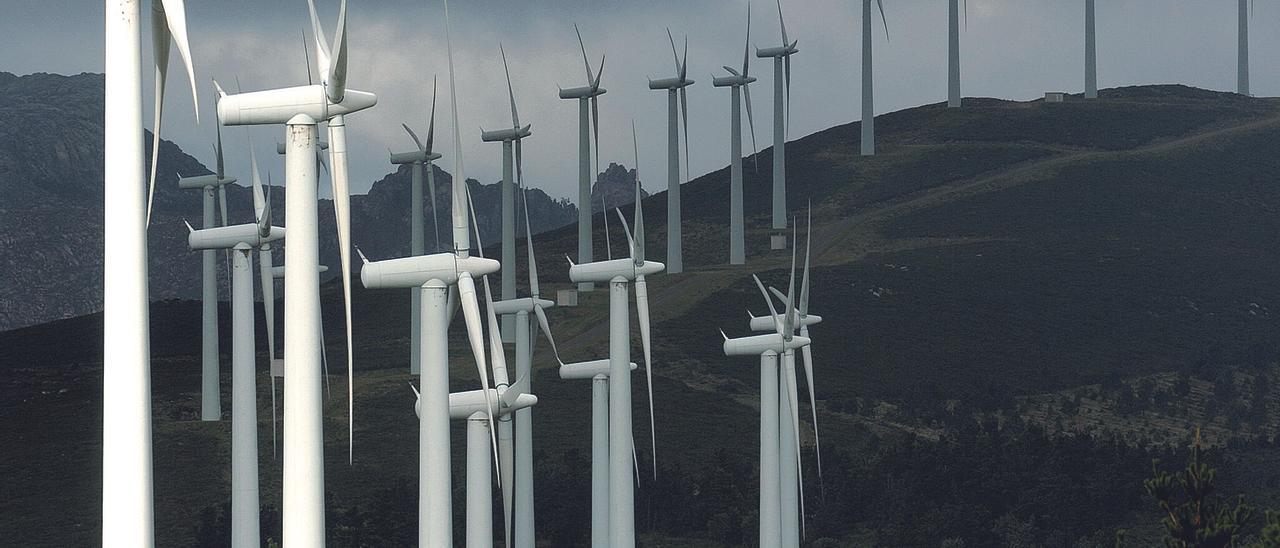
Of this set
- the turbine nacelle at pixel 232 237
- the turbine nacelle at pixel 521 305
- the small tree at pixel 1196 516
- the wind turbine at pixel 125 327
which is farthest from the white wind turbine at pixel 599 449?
the wind turbine at pixel 125 327

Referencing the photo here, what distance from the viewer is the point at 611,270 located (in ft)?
231

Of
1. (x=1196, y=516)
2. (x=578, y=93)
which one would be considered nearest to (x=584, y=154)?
(x=578, y=93)

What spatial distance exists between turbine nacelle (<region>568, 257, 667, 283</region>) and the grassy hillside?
32.7m

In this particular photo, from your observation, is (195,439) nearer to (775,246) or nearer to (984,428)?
(984,428)

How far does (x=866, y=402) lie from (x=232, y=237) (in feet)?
265

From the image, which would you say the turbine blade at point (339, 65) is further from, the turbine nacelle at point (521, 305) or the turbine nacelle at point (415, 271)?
the turbine nacelle at point (521, 305)

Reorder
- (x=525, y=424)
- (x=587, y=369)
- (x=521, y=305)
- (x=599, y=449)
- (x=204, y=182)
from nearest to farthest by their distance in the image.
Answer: (x=587, y=369) < (x=599, y=449) < (x=525, y=424) < (x=521, y=305) < (x=204, y=182)

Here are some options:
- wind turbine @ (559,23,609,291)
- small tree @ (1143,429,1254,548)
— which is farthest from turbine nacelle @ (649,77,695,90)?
small tree @ (1143,429,1254,548)

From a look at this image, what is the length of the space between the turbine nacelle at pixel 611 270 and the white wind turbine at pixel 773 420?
15.0 feet

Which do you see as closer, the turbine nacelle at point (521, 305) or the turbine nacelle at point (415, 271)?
the turbine nacelle at point (415, 271)

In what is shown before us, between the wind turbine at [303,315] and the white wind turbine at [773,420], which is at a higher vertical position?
the wind turbine at [303,315]

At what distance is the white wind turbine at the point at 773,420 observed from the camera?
238 feet

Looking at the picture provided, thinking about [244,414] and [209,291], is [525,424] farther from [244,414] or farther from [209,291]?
[209,291]

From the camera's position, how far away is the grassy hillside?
111 m
